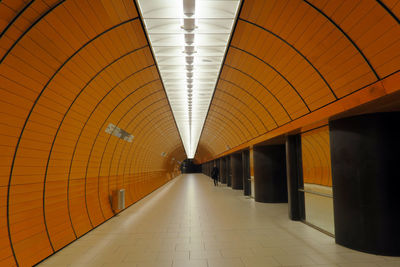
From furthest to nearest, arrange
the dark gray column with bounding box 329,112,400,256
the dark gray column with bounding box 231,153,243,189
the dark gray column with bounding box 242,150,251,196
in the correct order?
the dark gray column with bounding box 231,153,243,189 → the dark gray column with bounding box 242,150,251,196 → the dark gray column with bounding box 329,112,400,256

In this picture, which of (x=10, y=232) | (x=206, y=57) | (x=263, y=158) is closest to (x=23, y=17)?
(x=10, y=232)

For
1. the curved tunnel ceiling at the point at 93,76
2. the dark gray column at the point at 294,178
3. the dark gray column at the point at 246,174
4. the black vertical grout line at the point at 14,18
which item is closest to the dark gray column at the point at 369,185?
the curved tunnel ceiling at the point at 93,76

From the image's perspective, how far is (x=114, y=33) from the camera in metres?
6.58

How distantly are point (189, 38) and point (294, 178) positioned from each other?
6.42 m

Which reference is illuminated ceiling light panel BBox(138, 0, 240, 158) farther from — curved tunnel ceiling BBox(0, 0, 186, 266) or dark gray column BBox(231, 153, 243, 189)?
dark gray column BBox(231, 153, 243, 189)

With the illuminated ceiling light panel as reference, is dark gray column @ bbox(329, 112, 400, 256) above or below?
below

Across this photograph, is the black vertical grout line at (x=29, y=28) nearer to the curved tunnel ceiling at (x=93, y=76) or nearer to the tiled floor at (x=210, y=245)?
the curved tunnel ceiling at (x=93, y=76)

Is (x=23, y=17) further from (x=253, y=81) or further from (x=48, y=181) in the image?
(x=253, y=81)

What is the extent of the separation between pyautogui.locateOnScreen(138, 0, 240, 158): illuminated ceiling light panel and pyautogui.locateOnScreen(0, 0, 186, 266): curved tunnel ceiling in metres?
0.41

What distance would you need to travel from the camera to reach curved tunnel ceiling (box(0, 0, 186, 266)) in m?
4.91

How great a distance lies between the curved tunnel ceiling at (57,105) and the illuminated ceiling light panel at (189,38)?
1.35 ft

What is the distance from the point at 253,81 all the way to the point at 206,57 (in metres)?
1.98

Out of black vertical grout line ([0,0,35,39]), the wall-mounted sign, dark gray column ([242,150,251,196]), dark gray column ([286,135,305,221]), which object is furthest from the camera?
dark gray column ([242,150,251,196])

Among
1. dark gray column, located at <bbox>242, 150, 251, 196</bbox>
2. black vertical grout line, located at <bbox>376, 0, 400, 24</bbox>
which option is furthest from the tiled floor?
dark gray column, located at <bbox>242, 150, 251, 196</bbox>
